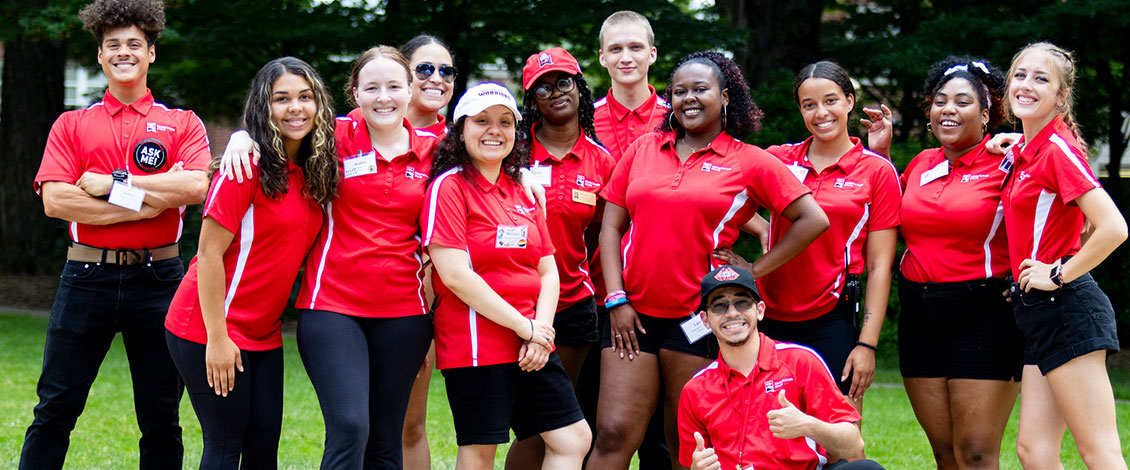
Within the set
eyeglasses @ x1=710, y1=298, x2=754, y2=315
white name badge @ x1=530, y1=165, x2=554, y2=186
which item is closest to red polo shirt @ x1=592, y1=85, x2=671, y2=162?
white name badge @ x1=530, y1=165, x2=554, y2=186

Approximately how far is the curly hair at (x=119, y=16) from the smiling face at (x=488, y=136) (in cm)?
173

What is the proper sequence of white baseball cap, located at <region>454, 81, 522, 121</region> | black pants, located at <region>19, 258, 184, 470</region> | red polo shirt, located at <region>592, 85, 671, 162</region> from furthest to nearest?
red polo shirt, located at <region>592, 85, 671, 162</region> → black pants, located at <region>19, 258, 184, 470</region> → white baseball cap, located at <region>454, 81, 522, 121</region>

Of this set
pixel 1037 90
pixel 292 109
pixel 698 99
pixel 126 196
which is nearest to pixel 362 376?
pixel 292 109

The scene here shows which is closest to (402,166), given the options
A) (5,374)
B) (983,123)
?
(983,123)

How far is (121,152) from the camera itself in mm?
5035

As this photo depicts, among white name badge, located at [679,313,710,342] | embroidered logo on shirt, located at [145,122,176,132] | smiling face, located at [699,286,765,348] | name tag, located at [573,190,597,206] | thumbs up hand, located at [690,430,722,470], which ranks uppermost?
embroidered logo on shirt, located at [145,122,176,132]

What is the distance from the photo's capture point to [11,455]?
7043mm

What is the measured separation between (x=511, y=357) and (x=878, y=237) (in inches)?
75.2

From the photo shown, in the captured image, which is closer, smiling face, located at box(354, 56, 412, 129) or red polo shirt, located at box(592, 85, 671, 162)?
smiling face, located at box(354, 56, 412, 129)

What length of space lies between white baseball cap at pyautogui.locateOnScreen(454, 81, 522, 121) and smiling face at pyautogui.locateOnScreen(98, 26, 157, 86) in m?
1.61

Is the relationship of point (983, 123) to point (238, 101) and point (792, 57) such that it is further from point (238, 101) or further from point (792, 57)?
point (238, 101)

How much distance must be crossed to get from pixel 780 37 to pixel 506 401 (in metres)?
10.6

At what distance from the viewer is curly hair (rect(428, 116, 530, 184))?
4.57m

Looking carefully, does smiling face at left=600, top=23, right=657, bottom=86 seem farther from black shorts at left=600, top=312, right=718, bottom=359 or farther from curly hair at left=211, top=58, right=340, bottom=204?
curly hair at left=211, top=58, right=340, bottom=204
